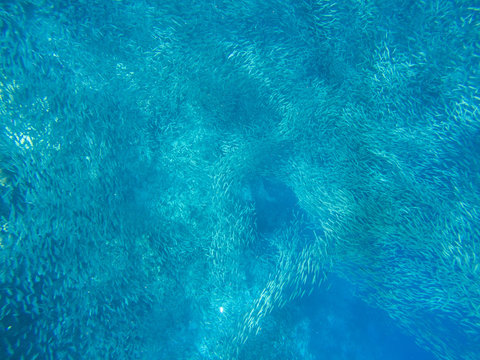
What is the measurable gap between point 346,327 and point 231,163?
17.9ft

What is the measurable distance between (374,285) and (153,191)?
3996 millimetres

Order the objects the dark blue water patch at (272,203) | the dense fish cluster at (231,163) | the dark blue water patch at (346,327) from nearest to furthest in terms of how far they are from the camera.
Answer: the dense fish cluster at (231,163)
the dark blue water patch at (272,203)
the dark blue water patch at (346,327)

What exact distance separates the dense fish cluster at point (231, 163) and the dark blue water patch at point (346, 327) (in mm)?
1347

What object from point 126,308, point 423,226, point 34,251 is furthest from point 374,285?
point 34,251

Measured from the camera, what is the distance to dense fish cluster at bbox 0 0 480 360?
321cm

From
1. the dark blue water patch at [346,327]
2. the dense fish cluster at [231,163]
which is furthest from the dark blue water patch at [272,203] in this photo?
the dark blue water patch at [346,327]

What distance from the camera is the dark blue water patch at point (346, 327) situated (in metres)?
5.69

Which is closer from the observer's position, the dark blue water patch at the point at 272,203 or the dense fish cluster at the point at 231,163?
the dense fish cluster at the point at 231,163

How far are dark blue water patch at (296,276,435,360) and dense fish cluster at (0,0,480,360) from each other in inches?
53.0

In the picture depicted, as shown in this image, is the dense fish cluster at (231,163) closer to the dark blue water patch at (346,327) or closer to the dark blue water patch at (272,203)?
the dark blue water patch at (272,203)

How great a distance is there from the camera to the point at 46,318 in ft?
→ 9.52

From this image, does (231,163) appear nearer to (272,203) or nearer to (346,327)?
(272,203)

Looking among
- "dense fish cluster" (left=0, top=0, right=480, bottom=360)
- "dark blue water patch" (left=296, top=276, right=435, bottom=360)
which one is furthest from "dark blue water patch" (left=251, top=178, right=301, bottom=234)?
"dark blue water patch" (left=296, top=276, right=435, bottom=360)

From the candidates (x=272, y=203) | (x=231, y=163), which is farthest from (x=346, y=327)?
(x=231, y=163)
